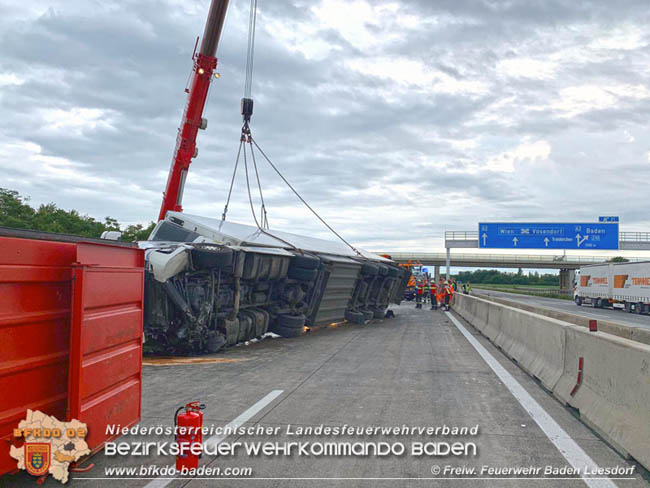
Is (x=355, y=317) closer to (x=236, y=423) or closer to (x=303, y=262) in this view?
(x=303, y=262)

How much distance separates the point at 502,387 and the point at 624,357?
2631mm

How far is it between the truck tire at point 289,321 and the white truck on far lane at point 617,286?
26525 millimetres

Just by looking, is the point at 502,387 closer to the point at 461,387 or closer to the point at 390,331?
the point at 461,387

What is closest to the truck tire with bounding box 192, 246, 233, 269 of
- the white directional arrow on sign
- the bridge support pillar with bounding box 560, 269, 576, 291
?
the white directional arrow on sign

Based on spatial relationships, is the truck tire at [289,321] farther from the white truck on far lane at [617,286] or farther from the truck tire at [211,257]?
the white truck on far lane at [617,286]

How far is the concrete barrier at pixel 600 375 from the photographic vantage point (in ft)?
14.2

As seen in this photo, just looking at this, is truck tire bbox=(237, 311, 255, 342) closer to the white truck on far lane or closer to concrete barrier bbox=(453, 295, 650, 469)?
concrete barrier bbox=(453, 295, 650, 469)

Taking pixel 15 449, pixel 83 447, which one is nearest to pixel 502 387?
pixel 83 447

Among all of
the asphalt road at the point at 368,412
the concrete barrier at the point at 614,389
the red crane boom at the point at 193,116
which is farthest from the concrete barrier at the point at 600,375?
the red crane boom at the point at 193,116

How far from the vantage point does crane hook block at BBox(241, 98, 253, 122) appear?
15.4m

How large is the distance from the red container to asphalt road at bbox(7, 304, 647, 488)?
73 centimetres

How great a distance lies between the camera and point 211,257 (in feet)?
31.8

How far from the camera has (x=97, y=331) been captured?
375 cm

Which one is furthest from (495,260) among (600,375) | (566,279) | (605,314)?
(600,375)
